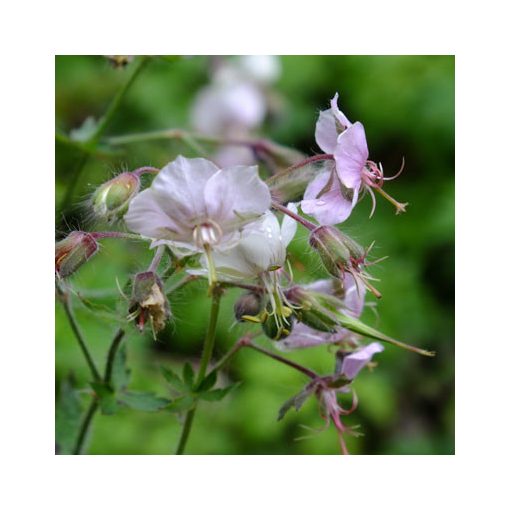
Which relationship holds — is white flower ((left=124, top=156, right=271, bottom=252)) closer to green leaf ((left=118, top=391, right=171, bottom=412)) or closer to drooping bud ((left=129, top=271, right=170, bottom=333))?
drooping bud ((left=129, top=271, right=170, bottom=333))

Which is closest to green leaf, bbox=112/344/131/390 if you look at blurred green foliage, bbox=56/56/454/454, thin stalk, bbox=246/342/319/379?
thin stalk, bbox=246/342/319/379

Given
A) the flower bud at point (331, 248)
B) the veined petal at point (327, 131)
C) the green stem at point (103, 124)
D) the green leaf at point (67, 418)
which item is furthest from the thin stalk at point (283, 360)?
the green stem at point (103, 124)

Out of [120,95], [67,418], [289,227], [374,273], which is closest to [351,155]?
[289,227]

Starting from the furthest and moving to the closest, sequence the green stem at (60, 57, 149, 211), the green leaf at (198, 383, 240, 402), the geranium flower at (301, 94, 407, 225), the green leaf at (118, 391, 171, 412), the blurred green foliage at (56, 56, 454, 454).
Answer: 1. the blurred green foliage at (56, 56, 454, 454)
2. the green stem at (60, 57, 149, 211)
3. the green leaf at (118, 391, 171, 412)
4. the green leaf at (198, 383, 240, 402)
5. the geranium flower at (301, 94, 407, 225)

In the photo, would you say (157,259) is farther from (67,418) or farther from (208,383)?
(67,418)

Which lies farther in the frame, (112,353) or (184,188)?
(112,353)
